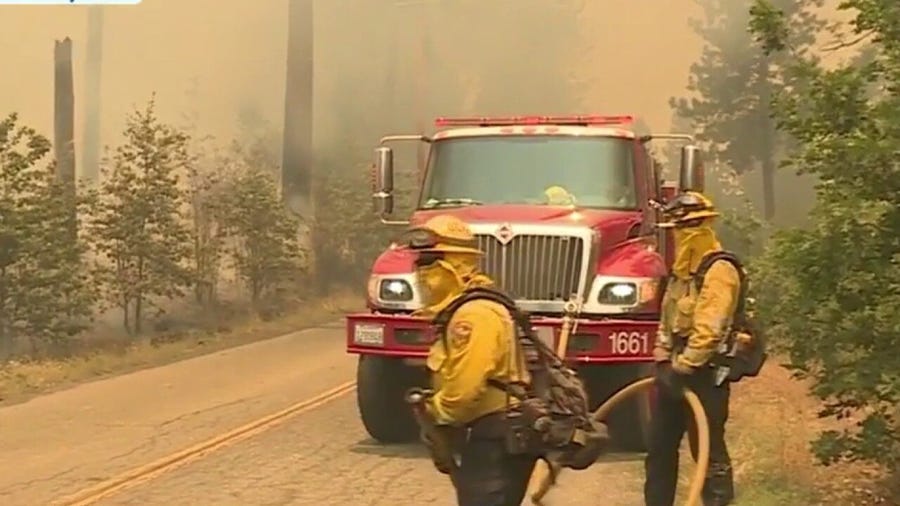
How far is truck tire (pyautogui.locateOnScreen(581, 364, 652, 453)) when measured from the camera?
9172 mm

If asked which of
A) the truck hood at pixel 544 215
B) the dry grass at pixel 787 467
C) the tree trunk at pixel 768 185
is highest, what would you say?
the tree trunk at pixel 768 185

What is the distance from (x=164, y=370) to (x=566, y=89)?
70.4 ft

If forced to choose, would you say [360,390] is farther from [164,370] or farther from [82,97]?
[82,97]

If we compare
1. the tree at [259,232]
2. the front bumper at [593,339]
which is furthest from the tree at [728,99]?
the front bumper at [593,339]

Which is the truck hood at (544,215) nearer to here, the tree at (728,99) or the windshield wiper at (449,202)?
the windshield wiper at (449,202)

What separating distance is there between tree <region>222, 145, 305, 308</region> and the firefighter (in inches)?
789

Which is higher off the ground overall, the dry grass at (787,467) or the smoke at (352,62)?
the smoke at (352,62)

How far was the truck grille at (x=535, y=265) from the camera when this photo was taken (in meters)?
9.14

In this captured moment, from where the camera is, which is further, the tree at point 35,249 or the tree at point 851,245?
the tree at point 35,249

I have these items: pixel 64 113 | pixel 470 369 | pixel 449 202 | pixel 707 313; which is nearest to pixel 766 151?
pixel 64 113

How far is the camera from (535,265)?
9.19 metres

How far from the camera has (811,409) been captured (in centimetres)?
1084

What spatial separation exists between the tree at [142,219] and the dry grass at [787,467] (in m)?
12.8

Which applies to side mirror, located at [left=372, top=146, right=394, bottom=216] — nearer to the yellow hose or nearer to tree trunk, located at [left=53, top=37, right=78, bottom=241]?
the yellow hose
